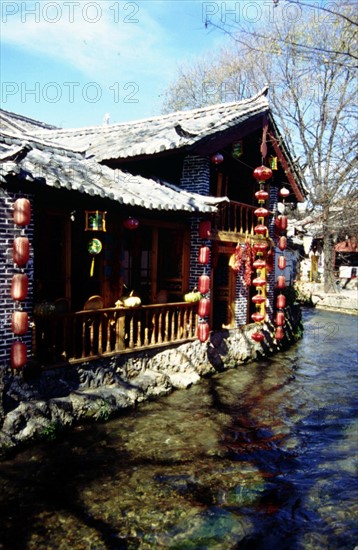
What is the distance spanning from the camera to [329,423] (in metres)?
8.51

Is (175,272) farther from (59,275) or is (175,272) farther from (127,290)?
(59,275)

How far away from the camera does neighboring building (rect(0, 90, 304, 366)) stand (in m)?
7.31

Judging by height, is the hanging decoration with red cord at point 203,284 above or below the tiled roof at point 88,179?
below

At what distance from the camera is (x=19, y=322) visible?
680 centimetres

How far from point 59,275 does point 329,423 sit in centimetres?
630

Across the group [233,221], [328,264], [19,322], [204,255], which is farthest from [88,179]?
[328,264]

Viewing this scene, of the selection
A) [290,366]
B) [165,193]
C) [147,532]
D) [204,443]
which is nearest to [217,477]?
[204,443]

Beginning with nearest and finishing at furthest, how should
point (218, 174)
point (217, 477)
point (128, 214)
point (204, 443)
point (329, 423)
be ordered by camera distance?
point (217, 477) → point (204, 443) → point (329, 423) → point (128, 214) → point (218, 174)

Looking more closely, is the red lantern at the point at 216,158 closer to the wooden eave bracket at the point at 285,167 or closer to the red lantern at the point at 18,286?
the wooden eave bracket at the point at 285,167

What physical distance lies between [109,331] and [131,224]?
2130 mm

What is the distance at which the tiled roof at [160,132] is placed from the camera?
10.2m

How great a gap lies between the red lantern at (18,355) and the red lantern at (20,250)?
1.21 metres

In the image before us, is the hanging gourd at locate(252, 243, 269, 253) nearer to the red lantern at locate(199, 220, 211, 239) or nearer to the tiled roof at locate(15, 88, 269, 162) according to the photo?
the red lantern at locate(199, 220, 211, 239)

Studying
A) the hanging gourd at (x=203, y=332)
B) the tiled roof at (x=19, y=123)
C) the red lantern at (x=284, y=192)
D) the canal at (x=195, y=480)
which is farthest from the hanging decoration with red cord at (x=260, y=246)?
the tiled roof at (x=19, y=123)
